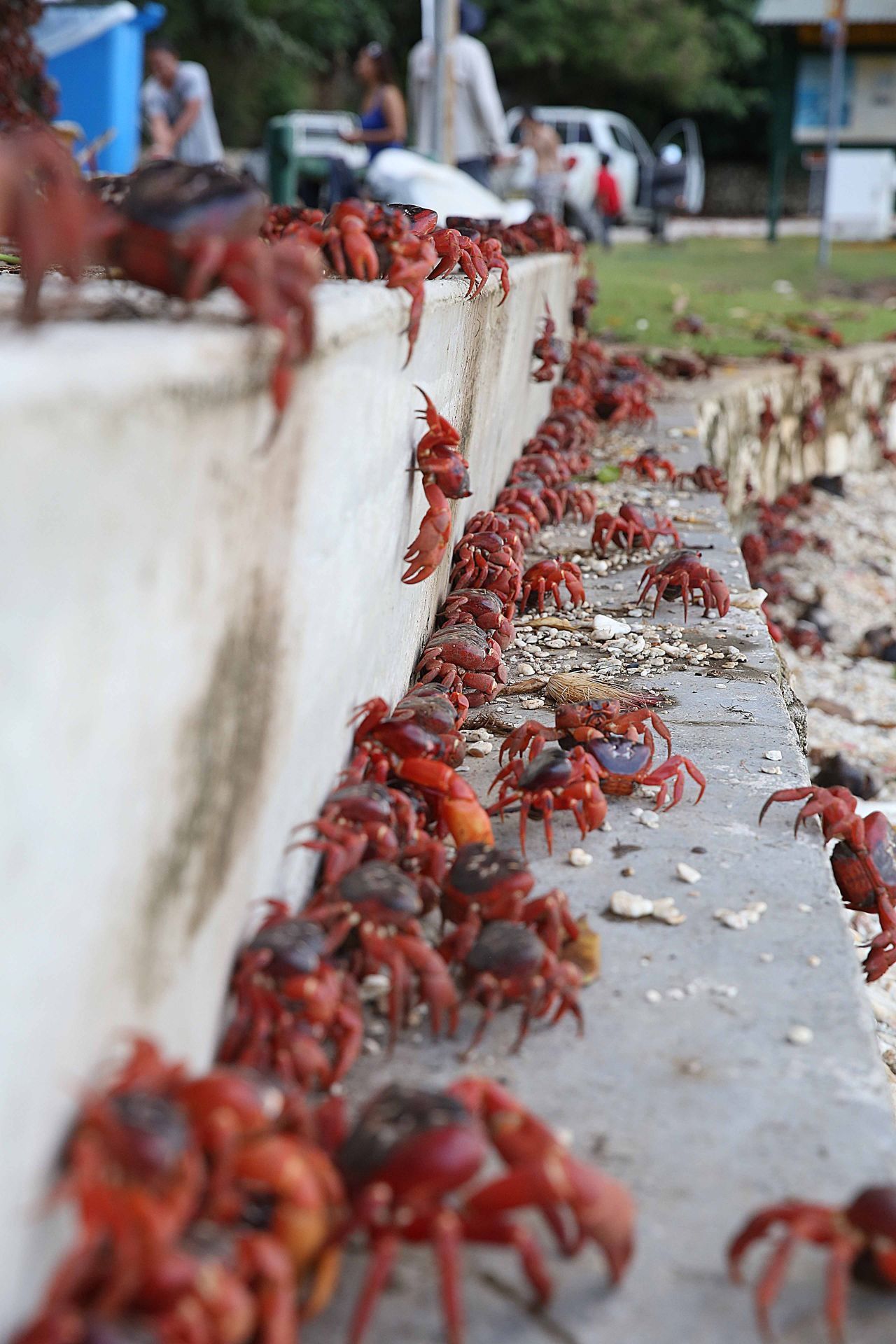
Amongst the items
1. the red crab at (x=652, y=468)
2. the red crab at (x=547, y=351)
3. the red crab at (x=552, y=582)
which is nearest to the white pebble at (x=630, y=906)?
the red crab at (x=552, y=582)

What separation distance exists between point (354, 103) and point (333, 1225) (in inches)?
1310

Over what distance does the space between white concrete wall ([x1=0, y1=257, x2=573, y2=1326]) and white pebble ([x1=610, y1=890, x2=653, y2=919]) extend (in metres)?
0.52

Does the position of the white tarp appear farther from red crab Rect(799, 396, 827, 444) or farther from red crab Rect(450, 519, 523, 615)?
red crab Rect(450, 519, 523, 615)

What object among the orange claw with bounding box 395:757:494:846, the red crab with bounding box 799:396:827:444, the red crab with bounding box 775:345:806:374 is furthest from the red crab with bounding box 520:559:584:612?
the red crab with bounding box 799:396:827:444

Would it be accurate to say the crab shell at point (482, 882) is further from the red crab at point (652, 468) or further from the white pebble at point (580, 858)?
the red crab at point (652, 468)

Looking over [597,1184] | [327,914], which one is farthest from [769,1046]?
[327,914]

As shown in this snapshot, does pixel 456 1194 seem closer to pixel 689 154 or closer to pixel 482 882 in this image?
pixel 482 882

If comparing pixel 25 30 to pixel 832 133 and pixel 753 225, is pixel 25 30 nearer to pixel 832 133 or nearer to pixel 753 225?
pixel 832 133

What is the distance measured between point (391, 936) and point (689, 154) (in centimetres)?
3222

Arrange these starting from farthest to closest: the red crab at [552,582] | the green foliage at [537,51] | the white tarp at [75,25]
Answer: the green foliage at [537,51], the white tarp at [75,25], the red crab at [552,582]

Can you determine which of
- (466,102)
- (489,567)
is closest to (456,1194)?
(489,567)

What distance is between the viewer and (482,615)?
3.50m

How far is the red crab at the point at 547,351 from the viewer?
5.64 meters

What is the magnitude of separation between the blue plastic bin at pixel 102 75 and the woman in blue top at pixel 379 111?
2469 millimetres
